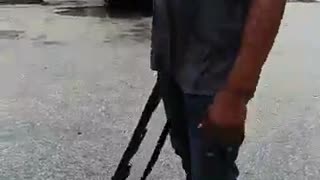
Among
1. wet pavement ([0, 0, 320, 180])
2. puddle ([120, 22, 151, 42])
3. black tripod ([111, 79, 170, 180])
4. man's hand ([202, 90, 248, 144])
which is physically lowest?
puddle ([120, 22, 151, 42])

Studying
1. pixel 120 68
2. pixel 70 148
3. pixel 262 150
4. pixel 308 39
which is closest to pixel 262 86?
pixel 120 68

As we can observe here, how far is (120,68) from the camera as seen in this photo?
26.7ft

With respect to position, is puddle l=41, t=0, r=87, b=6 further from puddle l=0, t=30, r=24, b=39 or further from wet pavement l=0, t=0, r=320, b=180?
puddle l=0, t=30, r=24, b=39

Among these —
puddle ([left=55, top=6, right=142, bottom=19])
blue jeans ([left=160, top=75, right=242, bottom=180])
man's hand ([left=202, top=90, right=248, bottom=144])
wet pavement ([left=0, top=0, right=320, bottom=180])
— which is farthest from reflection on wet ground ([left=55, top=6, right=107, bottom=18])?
man's hand ([left=202, top=90, right=248, bottom=144])

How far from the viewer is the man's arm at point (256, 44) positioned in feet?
6.84

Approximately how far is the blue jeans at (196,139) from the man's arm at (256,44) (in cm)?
19

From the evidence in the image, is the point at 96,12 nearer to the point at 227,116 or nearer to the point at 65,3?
the point at 65,3

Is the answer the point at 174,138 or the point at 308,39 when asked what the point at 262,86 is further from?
the point at 174,138

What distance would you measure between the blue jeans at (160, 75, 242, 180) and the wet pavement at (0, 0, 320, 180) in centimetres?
210

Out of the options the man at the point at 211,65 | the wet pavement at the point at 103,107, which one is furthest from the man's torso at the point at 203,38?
the wet pavement at the point at 103,107

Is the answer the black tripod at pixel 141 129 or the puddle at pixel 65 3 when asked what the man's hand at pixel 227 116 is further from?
the puddle at pixel 65 3

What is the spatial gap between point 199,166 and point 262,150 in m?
2.91

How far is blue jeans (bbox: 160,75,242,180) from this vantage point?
2.30 m

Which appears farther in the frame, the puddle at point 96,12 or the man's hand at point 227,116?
the puddle at point 96,12
